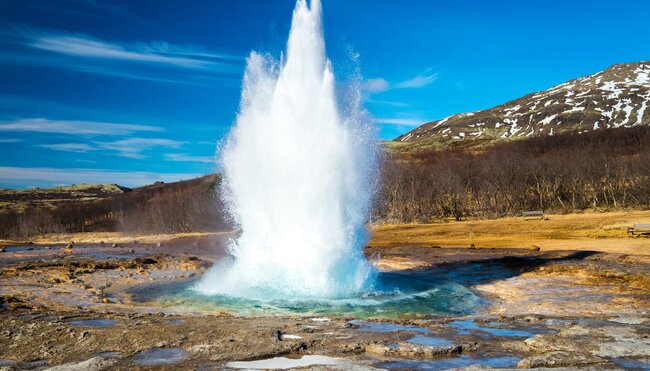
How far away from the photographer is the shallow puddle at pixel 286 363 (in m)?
8.21

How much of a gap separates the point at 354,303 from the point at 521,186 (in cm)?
6041

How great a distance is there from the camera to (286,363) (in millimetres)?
8477

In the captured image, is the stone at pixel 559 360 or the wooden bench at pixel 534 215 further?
the wooden bench at pixel 534 215

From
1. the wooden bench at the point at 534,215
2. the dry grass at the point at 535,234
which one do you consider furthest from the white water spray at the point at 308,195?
the wooden bench at the point at 534,215

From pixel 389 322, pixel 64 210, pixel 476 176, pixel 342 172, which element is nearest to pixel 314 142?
pixel 342 172

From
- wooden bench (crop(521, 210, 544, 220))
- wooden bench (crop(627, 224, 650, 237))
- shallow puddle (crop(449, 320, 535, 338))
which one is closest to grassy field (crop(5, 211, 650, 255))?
wooden bench (crop(627, 224, 650, 237))

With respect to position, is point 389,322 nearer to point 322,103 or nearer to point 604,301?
point 604,301

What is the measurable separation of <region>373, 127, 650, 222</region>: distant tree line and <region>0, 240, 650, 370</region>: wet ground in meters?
48.2

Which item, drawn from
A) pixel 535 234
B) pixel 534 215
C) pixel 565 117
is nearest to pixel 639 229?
pixel 535 234

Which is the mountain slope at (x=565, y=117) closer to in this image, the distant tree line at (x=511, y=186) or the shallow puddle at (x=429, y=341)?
the distant tree line at (x=511, y=186)

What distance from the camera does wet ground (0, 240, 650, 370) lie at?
8445 mm

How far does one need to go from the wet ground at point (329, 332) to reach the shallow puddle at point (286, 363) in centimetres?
2

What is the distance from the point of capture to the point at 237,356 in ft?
28.9

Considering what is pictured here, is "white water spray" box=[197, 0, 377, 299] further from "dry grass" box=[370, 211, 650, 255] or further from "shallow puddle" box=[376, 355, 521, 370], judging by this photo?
"dry grass" box=[370, 211, 650, 255]
